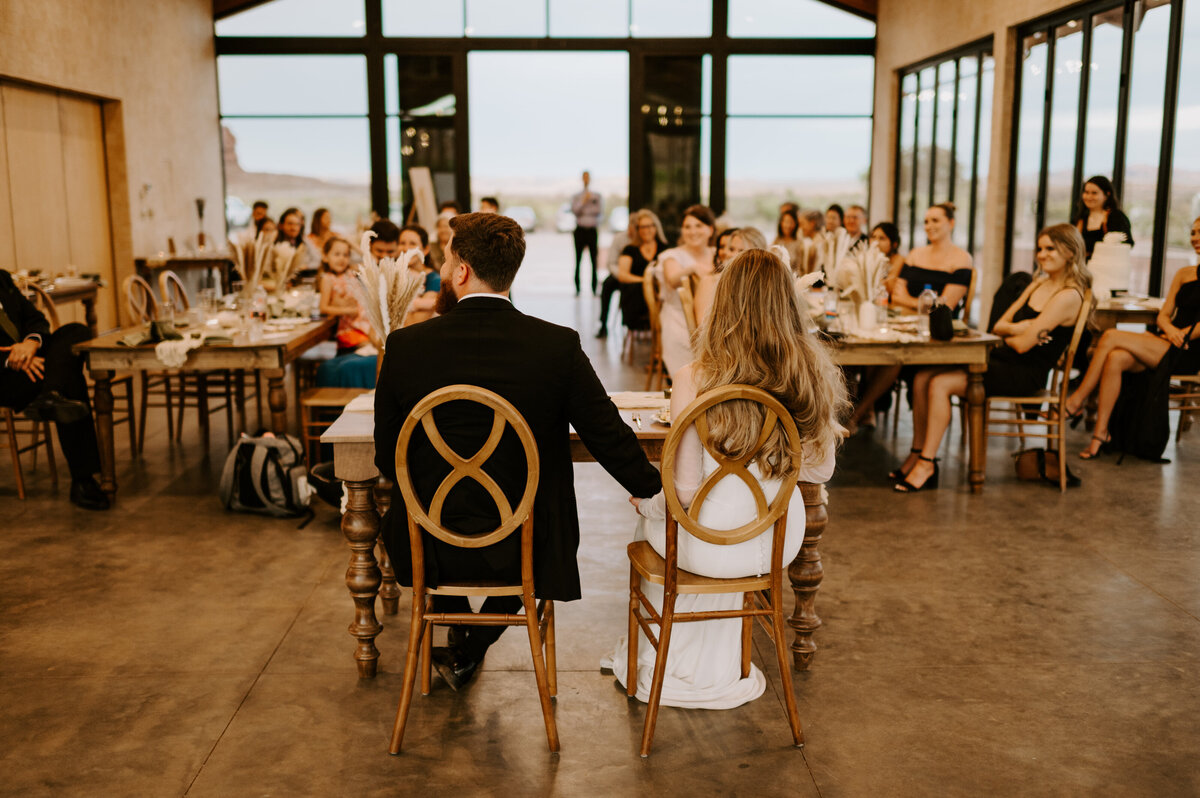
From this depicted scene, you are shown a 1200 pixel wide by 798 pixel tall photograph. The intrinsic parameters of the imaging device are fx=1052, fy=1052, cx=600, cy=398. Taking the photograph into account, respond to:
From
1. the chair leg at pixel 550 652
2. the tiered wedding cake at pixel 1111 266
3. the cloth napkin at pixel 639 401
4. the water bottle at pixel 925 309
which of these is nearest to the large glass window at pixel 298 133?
the tiered wedding cake at pixel 1111 266

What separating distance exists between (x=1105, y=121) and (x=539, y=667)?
796cm

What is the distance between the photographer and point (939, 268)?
6.56m

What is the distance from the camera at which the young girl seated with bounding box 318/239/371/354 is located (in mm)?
5930

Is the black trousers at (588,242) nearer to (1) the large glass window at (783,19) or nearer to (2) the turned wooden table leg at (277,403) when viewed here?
(1) the large glass window at (783,19)

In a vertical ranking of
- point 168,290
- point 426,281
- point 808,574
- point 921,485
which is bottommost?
point 921,485

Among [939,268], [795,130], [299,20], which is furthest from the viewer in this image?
[795,130]

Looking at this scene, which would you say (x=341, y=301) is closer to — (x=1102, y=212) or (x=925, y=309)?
(x=925, y=309)

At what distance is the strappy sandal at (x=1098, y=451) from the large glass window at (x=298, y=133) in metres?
10.2

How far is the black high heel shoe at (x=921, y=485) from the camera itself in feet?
17.1

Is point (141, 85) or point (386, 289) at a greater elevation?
point (141, 85)

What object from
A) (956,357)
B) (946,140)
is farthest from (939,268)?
(946,140)

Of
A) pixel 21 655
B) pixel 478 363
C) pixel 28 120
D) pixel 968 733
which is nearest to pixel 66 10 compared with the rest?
pixel 28 120

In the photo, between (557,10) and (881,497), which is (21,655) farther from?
(557,10)

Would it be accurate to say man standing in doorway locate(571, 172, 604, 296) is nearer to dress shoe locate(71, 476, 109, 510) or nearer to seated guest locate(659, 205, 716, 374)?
seated guest locate(659, 205, 716, 374)
